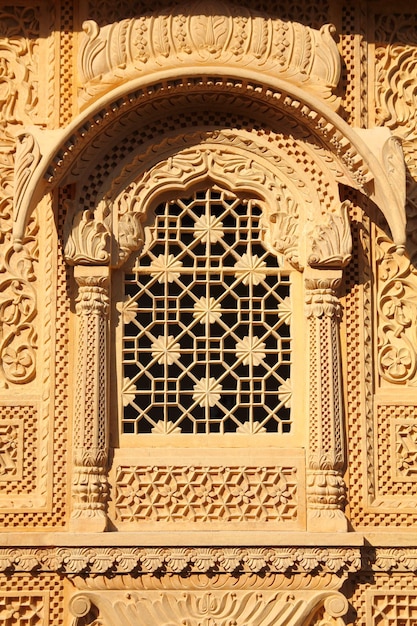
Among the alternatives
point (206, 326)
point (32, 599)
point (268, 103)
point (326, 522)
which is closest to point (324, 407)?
point (326, 522)

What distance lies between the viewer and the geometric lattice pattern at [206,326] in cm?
855

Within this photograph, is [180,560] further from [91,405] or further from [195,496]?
[91,405]

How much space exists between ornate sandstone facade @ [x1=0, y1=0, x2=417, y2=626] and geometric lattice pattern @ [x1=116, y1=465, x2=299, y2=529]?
0.04ft

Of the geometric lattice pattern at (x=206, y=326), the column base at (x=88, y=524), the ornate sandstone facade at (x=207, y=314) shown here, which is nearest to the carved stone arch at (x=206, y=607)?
the ornate sandstone facade at (x=207, y=314)

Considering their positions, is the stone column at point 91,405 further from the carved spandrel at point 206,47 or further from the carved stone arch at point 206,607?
the carved spandrel at point 206,47

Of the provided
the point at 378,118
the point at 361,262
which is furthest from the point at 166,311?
the point at 378,118

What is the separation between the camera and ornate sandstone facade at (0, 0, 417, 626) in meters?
8.29

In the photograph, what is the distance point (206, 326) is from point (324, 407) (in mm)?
909

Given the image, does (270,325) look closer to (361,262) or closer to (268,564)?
(361,262)

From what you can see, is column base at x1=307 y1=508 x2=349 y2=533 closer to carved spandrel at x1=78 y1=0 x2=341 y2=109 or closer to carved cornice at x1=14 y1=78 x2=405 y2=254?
carved cornice at x1=14 y1=78 x2=405 y2=254

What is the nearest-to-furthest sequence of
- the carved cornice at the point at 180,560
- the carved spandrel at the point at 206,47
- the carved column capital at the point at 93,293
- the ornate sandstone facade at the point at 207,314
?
the carved cornice at the point at 180,560 < the ornate sandstone facade at the point at 207,314 < the carved column capital at the point at 93,293 < the carved spandrel at the point at 206,47

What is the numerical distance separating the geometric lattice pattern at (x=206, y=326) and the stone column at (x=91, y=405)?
0.20 metres

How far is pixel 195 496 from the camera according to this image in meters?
8.40

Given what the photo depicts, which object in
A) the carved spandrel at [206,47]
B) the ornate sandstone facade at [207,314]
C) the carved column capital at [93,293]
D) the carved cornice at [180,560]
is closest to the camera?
the carved cornice at [180,560]
